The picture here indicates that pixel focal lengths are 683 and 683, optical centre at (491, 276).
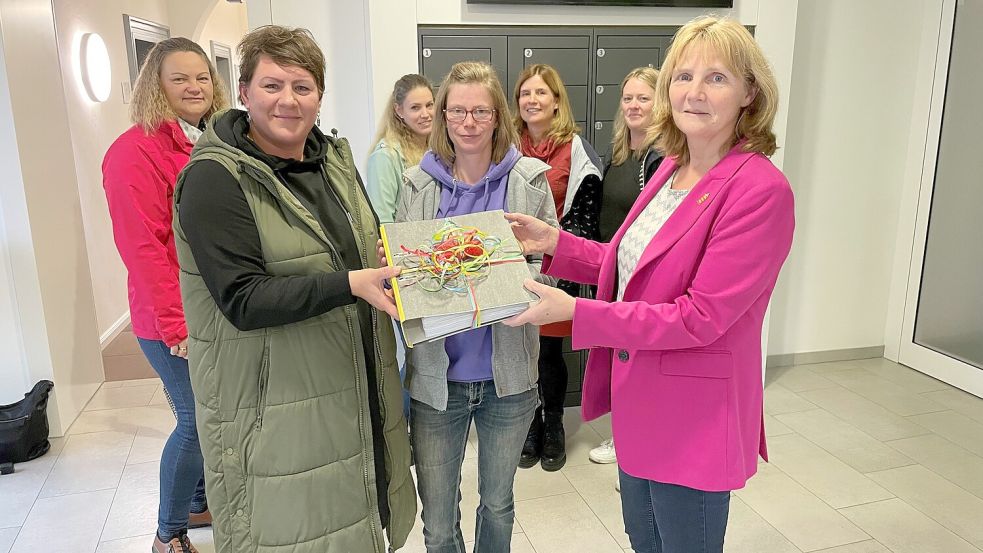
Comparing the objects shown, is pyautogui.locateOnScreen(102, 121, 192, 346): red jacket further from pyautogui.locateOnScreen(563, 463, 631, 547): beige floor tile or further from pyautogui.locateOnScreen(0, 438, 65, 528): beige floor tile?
pyautogui.locateOnScreen(563, 463, 631, 547): beige floor tile

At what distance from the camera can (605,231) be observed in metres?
2.85

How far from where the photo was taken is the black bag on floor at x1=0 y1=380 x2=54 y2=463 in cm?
299

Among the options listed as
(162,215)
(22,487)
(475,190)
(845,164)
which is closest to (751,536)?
(475,190)

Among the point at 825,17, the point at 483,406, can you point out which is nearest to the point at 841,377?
→ the point at 825,17

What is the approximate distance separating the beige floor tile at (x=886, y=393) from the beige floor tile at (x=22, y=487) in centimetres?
406

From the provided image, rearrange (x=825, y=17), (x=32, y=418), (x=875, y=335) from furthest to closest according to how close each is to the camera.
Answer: (x=875, y=335) < (x=825, y=17) < (x=32, y=418)

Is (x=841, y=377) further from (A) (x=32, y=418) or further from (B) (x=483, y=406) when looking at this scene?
(A) (x=32, y=418)

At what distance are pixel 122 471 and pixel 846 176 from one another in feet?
13.6

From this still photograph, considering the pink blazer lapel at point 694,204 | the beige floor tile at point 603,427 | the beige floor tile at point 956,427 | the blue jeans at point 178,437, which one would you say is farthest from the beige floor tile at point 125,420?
the beige floor tile at point 956,427

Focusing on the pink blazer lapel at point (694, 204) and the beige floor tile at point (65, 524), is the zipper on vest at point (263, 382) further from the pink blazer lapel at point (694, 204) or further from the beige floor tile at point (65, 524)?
the beige floor tile at point (65, 524)

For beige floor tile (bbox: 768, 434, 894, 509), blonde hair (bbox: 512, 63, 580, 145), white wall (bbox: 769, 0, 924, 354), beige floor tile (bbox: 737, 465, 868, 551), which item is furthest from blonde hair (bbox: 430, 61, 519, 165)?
white wall (bbox: 769, 0, 924, 354)

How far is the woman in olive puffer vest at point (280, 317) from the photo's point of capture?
4.28 ft

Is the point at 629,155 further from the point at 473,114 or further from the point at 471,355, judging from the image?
the point at 471,355

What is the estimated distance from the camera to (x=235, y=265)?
129 cm
